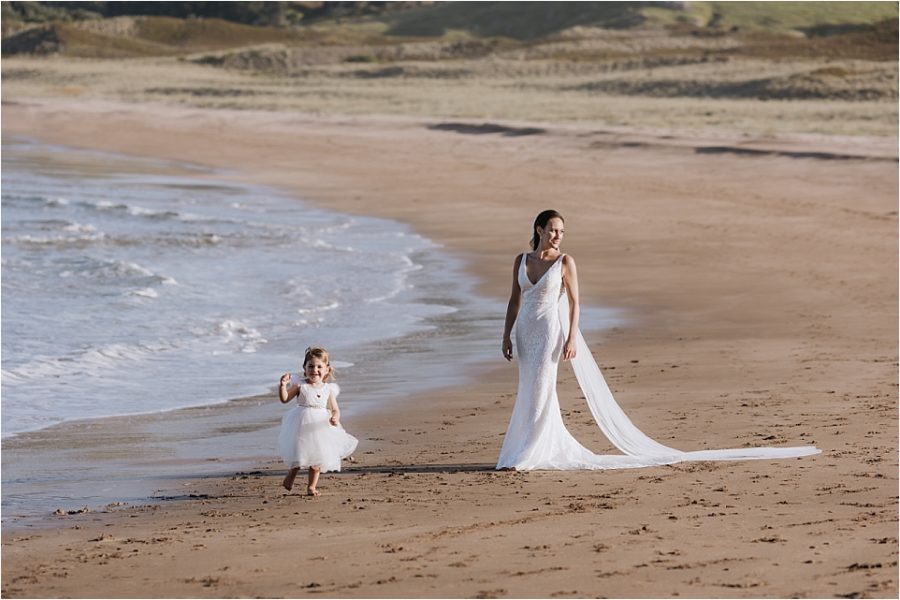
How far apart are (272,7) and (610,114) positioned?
292ft

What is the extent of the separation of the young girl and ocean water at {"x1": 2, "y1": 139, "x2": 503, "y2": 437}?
2.81m

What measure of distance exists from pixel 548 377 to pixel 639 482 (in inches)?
34.0

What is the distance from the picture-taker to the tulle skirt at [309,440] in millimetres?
7586

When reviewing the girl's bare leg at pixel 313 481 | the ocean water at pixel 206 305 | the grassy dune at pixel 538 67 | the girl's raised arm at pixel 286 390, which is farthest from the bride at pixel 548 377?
the grassy dune at pixel 538 67

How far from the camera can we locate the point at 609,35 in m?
93.9

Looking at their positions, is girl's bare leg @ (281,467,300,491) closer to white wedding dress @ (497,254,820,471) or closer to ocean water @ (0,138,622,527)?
ocean water @ (0,138,622,527)

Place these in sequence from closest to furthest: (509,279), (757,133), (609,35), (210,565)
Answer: (210,565) → (509,279) → (757,133) → (609,35)

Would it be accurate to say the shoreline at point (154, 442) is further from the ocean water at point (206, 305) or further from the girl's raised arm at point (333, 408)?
the girl's raised arm at point (333, 408)

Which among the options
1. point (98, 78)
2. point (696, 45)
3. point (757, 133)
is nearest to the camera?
point (757, 133)

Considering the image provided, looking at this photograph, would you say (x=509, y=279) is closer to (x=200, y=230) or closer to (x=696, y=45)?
(x=200, y=230)

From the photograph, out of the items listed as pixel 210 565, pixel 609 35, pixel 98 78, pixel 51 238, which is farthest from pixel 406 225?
pixel 609 35

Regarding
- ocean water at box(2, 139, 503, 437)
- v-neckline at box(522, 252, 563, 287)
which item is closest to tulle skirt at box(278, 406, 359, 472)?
v-neckline at box(522, 252, 563, 287)

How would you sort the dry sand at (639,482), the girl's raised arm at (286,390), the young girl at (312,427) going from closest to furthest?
1. the dry sand at (639,482)
2. the girl's raised arm at (286,390)
3. the young girl at (312,427)

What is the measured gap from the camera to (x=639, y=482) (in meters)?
7.62
